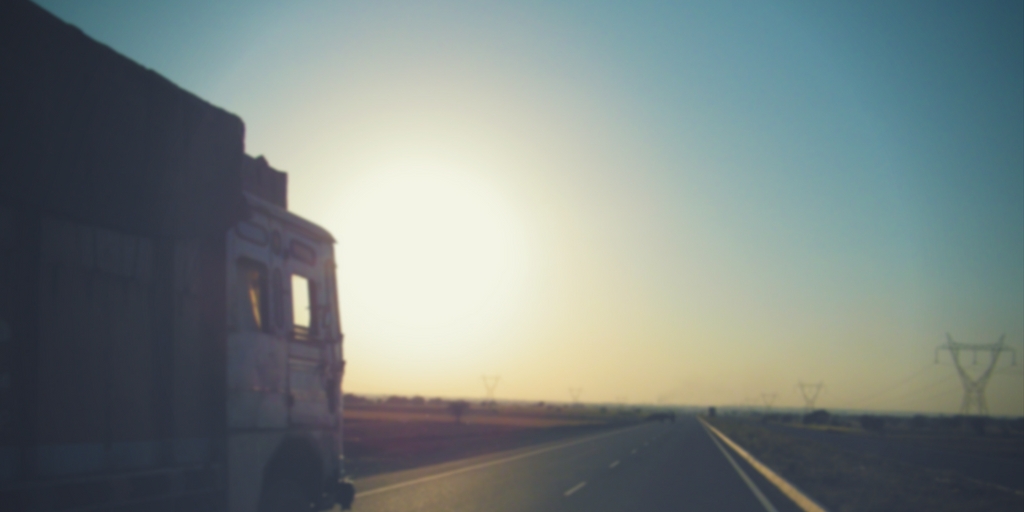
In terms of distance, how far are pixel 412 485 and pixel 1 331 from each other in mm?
14998

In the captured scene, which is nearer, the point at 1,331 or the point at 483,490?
the point at 1,331

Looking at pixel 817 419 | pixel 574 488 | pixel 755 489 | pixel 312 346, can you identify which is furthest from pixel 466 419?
pixel 312 346

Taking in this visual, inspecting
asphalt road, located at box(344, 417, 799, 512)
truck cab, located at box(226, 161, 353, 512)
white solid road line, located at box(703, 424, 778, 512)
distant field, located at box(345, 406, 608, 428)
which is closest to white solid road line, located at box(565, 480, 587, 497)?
asphalt road, located at box(344, 417, 799, 512)

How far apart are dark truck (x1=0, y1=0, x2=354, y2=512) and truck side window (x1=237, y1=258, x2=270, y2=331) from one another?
0.06ft

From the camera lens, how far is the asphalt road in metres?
14.8

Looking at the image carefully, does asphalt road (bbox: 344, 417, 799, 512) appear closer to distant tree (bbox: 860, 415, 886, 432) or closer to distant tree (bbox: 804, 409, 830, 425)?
distant tree (bbox: 860, 415, 886, 432)

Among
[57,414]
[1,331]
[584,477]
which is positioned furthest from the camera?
[584,477]

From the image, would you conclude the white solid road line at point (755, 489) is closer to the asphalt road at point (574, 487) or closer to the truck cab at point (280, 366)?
the asphalt road at point (574, 487)

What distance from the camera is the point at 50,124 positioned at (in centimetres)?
470

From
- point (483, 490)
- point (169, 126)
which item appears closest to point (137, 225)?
point (169, 126)

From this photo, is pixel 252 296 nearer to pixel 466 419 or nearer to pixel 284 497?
pixel 284 497

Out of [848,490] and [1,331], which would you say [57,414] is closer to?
[1,331]

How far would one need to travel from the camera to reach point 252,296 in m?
7.00

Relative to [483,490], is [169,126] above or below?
above
